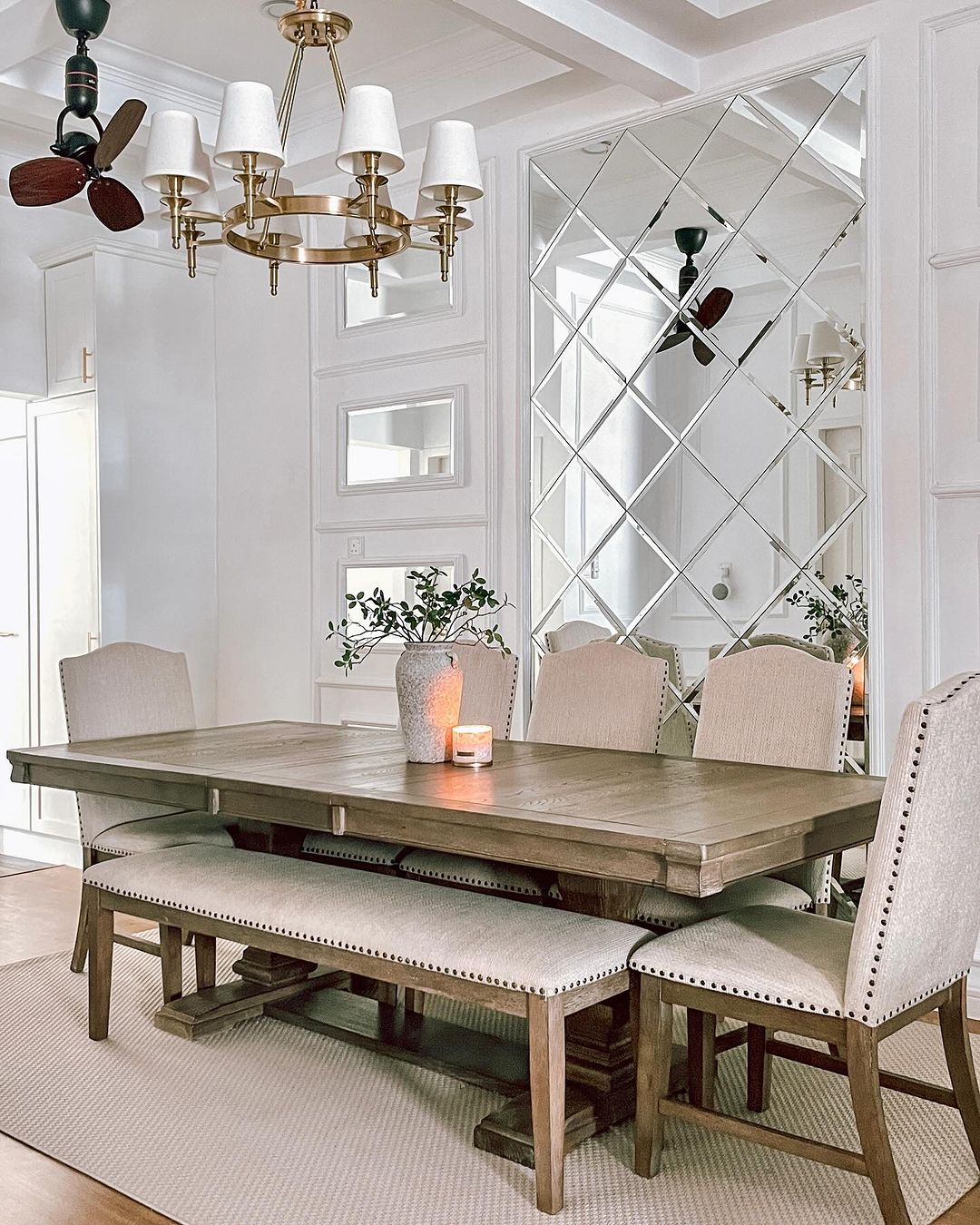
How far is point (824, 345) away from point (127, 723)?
7.85 ft

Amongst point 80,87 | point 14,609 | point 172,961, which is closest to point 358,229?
point 80,87

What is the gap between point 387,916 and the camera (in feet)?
8.23

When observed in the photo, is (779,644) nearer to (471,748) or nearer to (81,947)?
(471,748)

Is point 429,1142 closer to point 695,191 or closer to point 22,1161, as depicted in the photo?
point 22,1161

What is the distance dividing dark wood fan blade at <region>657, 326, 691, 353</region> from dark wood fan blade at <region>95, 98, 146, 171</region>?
68.0 inches

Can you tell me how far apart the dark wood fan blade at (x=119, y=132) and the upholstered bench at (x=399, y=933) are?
1.81 metres

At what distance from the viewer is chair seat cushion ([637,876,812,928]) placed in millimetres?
2688

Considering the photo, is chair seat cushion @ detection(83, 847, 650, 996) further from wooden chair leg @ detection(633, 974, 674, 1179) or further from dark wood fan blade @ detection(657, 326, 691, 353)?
Result: dark wood fan blade @ detection(657, 326, 691, 353)

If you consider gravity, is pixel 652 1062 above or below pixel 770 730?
below

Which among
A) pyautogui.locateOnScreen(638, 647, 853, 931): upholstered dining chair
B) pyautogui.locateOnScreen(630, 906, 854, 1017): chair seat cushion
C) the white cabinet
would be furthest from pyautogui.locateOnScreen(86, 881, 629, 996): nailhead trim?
the white cabinet

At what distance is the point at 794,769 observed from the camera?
282 centimetres

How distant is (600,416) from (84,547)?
2.28 meters

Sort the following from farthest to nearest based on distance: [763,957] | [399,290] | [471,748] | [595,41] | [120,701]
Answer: [399,290] < [120,701] < [595,41] < [471,748] < [763,957]

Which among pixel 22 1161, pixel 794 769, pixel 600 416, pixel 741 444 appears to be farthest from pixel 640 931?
pixel 600 416
